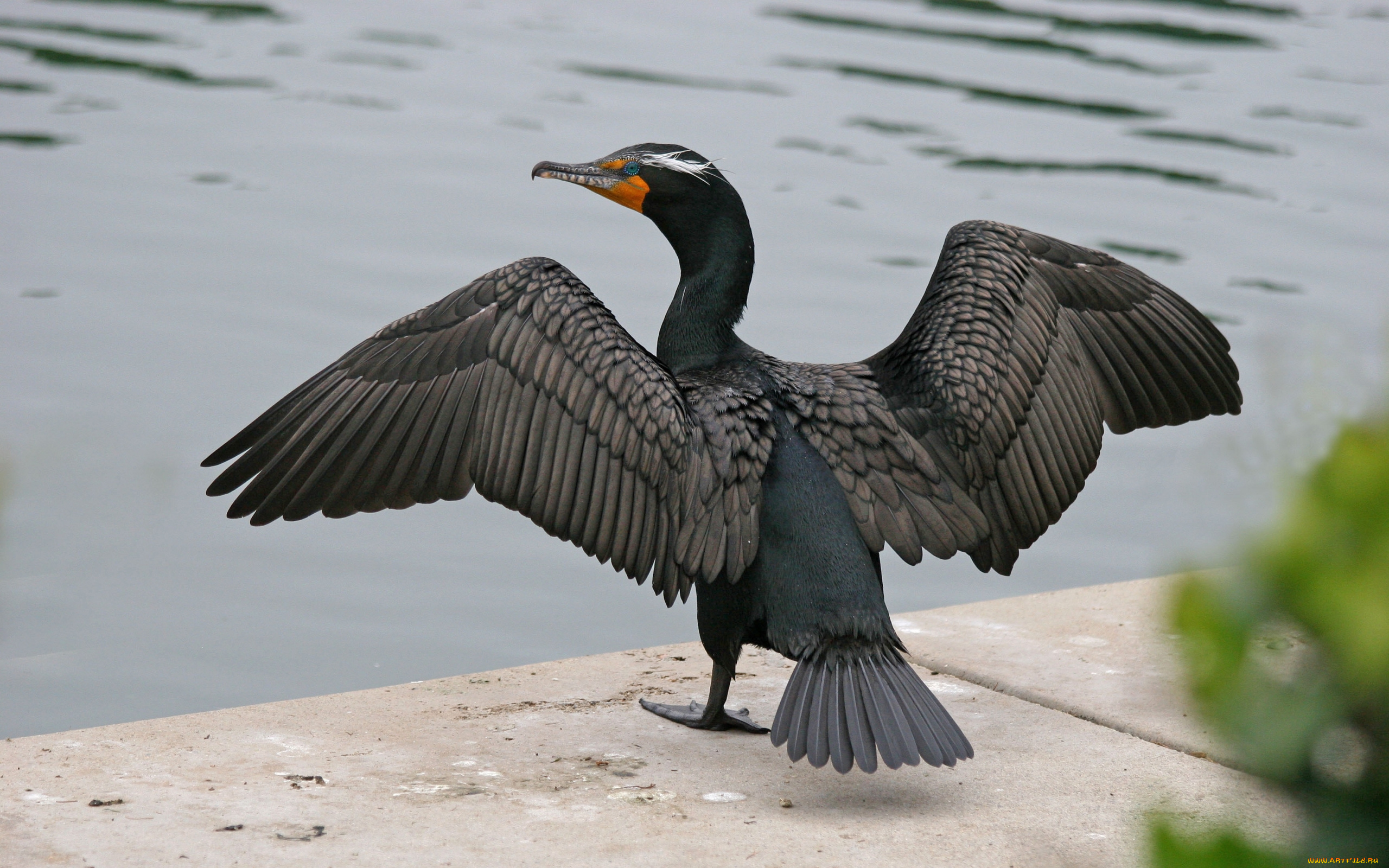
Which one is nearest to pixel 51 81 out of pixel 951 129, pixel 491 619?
pixel 951 129

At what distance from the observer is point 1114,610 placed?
4586mm

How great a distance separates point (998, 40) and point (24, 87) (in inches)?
294

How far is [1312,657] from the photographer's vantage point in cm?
116

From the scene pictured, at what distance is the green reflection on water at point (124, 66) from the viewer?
11.8 meters

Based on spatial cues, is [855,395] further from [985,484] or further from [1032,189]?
[1032,189]

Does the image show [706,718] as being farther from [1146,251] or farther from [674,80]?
[674,80]

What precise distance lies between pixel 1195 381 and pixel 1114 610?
70 cm

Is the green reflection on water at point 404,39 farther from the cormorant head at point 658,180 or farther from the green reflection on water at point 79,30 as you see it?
the cormorant head at point 658,180

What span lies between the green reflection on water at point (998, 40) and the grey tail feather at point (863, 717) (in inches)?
418

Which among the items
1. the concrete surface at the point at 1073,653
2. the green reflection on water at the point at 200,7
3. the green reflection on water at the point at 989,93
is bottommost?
the concrete surface at the point at 1073,653

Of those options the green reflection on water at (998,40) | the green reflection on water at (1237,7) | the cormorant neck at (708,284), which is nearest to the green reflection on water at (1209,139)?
the green reflection on water at (998,40)

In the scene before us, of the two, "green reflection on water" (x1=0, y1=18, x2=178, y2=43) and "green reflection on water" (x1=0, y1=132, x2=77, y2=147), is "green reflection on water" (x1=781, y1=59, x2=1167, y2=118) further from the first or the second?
"green reflection on water" (x1=0, y1=132, x2=77, y2=147)

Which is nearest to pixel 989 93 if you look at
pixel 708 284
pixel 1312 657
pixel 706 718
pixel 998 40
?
pixel 998 40

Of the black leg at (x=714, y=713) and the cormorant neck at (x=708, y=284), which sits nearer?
the black leg at (x=714, y=713)
